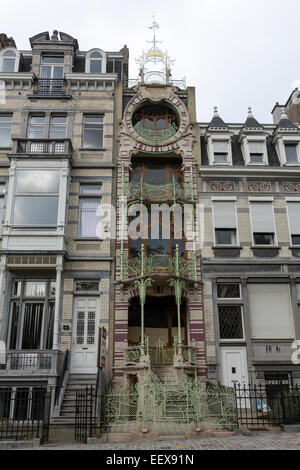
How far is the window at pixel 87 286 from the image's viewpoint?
1902cm

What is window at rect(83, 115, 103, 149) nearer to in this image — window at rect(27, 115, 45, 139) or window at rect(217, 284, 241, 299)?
window at rect(27, 115, 45, 139)

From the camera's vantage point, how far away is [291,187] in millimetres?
21109

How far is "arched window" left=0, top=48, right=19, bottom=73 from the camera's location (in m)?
23.0

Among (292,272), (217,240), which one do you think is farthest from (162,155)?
(292,272)

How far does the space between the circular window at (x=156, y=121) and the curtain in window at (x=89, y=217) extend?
4.63 meters

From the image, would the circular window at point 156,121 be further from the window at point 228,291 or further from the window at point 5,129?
the window at point 228,291

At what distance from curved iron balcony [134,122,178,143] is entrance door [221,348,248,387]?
10774 millimetres

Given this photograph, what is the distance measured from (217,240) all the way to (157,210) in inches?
128

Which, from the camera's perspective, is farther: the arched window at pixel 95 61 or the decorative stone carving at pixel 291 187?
the arched window at pixel 95 61

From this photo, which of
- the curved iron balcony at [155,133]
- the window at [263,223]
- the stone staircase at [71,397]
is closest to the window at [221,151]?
the curved iron balcony at [155,133]

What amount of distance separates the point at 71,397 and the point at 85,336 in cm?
291

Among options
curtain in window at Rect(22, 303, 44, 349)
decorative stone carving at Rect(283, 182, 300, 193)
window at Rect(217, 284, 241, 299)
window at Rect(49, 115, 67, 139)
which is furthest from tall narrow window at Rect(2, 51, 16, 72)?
window at Rect(217, 284, 241, 299)

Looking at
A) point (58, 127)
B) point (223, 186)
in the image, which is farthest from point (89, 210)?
point (223, 186)

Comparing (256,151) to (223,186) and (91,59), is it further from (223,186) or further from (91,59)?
(91,59)
